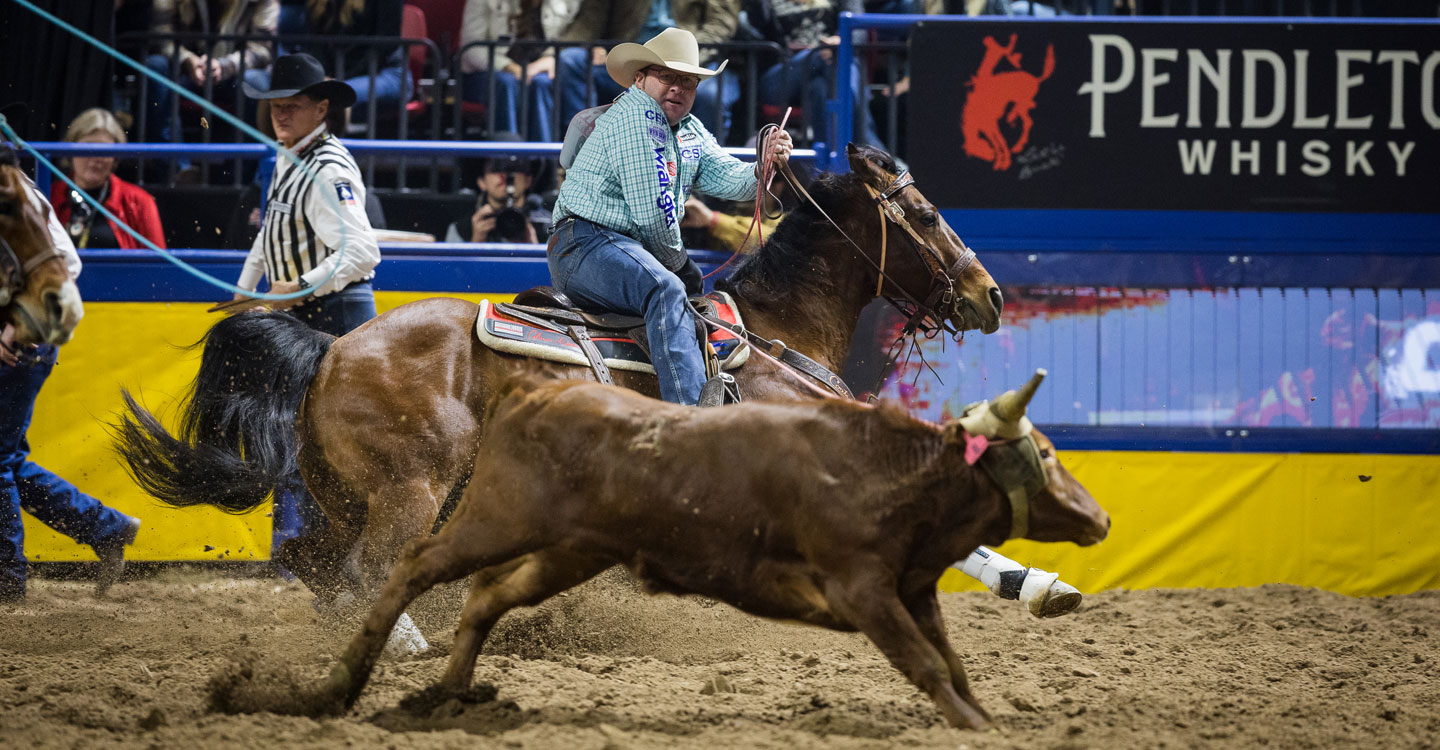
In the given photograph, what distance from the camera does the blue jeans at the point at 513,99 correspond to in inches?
324

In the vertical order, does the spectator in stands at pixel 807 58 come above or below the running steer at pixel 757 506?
above

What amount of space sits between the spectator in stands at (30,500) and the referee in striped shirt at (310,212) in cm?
117

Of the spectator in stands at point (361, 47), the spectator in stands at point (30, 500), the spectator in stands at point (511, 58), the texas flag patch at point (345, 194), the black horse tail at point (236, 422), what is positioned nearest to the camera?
the black horse tail at point (236, 422)

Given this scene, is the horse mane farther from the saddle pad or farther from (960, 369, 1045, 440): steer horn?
(960, 369, 1045, 440): steer horn

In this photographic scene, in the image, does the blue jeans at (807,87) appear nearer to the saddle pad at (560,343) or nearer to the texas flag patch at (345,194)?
the saddle pad at (560,343)

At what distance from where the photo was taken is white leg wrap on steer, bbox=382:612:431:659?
469cm

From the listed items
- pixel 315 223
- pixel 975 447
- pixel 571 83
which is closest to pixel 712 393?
pixel 975 447

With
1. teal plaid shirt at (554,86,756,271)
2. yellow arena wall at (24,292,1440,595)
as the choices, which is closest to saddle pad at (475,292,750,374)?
teal plaid shirt at (554,86,756,271)

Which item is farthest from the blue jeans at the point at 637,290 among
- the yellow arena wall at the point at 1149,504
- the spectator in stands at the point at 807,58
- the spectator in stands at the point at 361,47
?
the spectator in stands at the point at 361,47

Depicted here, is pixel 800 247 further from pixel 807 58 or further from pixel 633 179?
pixel 807 58

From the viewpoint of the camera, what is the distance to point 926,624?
363 cm

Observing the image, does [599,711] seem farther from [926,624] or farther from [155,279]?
[155,279]

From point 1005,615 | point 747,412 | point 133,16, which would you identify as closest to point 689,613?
point 1005,615

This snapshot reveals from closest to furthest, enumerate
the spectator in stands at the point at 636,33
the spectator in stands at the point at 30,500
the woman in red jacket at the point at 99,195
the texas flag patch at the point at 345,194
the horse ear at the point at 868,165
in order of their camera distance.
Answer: the horse ear at the point at 868,165, the texas flag patch at the point at 345,194, the spectator in stands at the point at 30,500, the woman in red jacket at the point at 99,195, the spectator in stands at the point at 636,33
